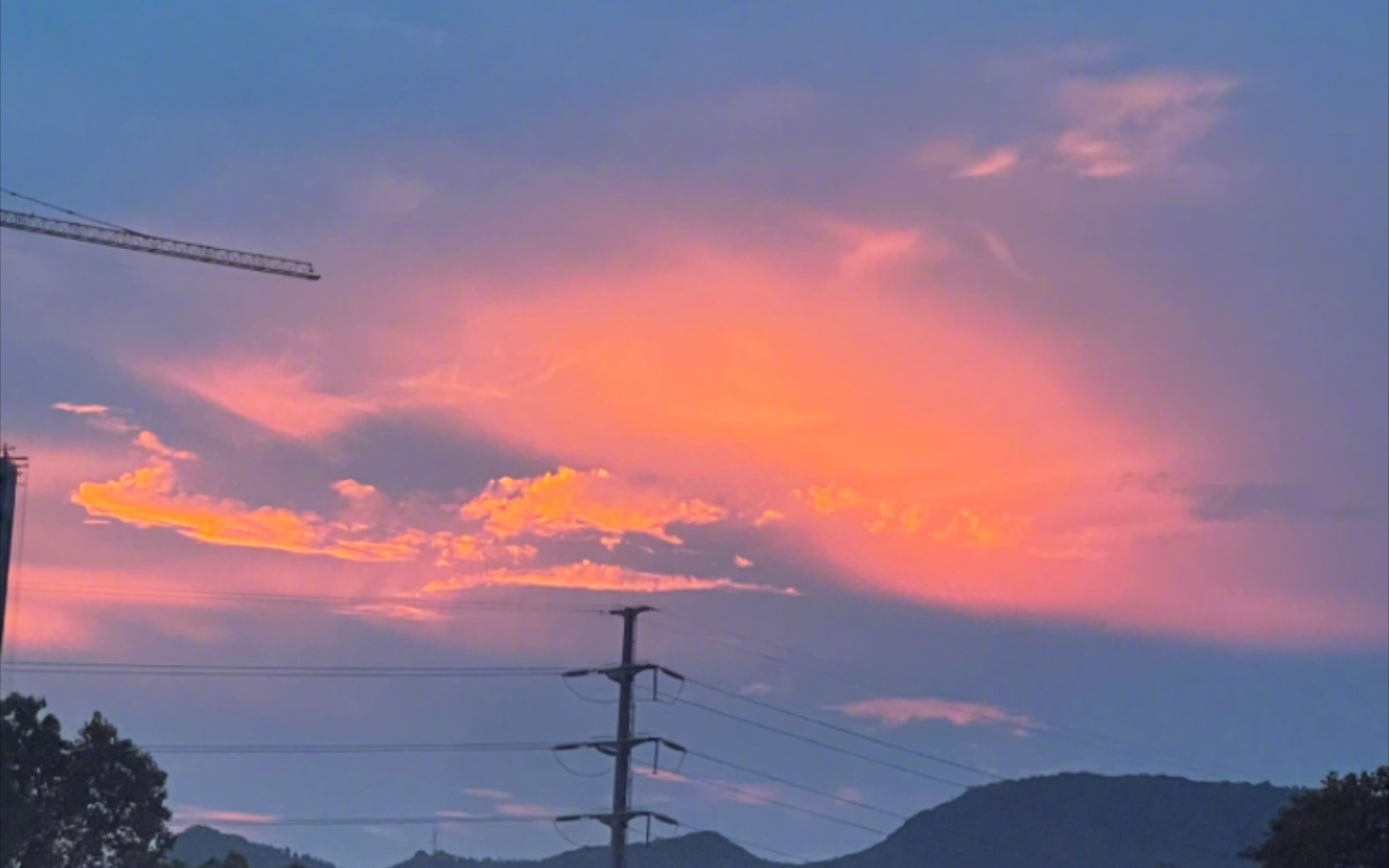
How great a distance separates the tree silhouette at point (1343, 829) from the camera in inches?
4727

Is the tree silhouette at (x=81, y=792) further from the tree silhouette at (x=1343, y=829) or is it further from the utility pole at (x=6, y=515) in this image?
the tree silhouette at (x=1343, y=829)

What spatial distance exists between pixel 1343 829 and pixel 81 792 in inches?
4009

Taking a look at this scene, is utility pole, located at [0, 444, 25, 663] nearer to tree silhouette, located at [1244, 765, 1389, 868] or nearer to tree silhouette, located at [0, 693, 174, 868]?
tree silhouette, located at [0, 693, 174, 868]

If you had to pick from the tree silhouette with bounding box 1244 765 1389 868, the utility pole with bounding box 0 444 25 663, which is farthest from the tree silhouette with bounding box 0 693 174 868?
the tree silhouette with bounding box 1244 765 1389 868

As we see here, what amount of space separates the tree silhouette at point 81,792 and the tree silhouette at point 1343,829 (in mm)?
95249

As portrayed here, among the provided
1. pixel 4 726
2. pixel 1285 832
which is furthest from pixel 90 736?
pixel 1285 832

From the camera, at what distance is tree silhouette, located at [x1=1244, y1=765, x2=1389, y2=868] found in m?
120

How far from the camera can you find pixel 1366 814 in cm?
12025

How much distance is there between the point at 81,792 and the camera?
15675 centimetres

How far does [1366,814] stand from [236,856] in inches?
4472

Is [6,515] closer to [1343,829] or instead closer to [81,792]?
[81,792]

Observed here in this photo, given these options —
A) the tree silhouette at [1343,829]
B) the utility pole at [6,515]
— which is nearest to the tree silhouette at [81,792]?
the utility pole at [6,515]

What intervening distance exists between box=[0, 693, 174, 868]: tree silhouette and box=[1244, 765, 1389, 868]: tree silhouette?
95249 millimetres

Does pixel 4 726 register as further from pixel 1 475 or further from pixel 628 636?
pixel 628 636
